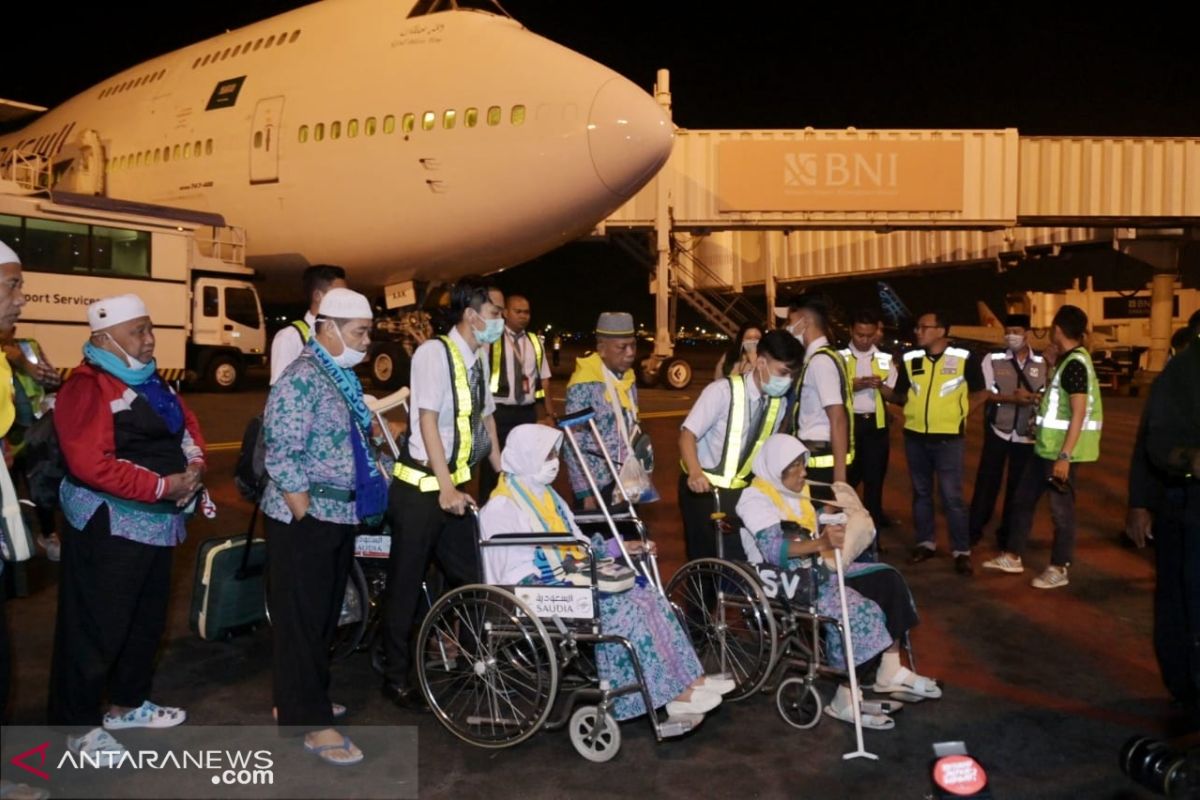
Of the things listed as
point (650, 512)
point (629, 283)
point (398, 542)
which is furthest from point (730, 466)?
point (629, 283)

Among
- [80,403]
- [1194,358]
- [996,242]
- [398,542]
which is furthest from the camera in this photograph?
[996,242]

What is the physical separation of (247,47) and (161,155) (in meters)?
2.48

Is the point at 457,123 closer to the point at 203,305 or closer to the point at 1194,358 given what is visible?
the point at 203,305

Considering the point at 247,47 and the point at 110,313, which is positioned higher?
the point at 247,47

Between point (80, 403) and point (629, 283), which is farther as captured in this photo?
point (629, 283)

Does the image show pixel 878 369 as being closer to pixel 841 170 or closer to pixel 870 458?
pixel 870 458

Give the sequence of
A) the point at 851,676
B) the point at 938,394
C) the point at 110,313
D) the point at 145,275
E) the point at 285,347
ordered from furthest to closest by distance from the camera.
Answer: the point at 145,275 < the point at 938,394 < the point at 285,347 < the point at 851,676 < the point at 110,313

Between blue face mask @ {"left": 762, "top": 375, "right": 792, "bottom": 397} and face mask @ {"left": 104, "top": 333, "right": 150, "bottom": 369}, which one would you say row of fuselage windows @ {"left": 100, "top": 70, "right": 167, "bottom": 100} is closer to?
face mask @ {"left": 104, "top": 333, "right": 150, "bottom": 369}

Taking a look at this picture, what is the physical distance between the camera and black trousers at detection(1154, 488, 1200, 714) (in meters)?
4.45

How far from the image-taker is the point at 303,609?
4.34 metres

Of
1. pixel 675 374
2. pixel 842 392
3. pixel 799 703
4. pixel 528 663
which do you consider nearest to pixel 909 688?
pixel 799 703

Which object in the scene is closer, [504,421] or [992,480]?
[504,421]

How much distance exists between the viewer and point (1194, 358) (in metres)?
4.61

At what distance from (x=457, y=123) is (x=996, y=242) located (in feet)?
69.5
